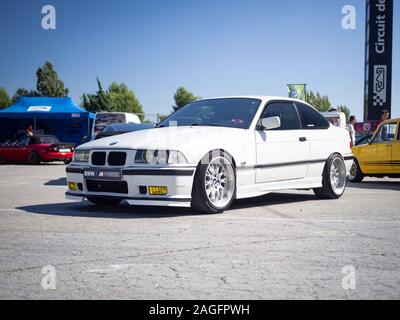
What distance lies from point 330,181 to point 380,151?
390 cm

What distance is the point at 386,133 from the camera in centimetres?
1162

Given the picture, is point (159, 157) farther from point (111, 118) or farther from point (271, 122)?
point (111, 118)

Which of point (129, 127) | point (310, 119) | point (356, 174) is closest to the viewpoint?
point (310, 119)

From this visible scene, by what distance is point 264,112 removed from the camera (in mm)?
7379

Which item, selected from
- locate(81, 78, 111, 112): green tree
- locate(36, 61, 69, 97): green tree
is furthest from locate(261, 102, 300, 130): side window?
locate(36, 61, 69, 97): green tree

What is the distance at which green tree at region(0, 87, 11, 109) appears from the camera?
114188 mm

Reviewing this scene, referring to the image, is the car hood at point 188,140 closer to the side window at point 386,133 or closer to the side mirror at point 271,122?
the side mirror at point 271,122

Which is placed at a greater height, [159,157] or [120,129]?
[120,129]

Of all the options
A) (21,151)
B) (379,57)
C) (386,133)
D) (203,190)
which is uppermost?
(379,57)

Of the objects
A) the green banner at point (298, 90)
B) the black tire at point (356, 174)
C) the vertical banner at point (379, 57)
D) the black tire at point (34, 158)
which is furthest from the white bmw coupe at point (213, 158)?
the green banner at point (298, 90)

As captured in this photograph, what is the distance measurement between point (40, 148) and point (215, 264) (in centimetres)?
1947

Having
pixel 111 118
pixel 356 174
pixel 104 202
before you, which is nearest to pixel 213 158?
pixel 104 202

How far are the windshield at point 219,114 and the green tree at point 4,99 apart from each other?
4447 inches

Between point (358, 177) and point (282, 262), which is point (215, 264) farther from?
point (358, 177)
